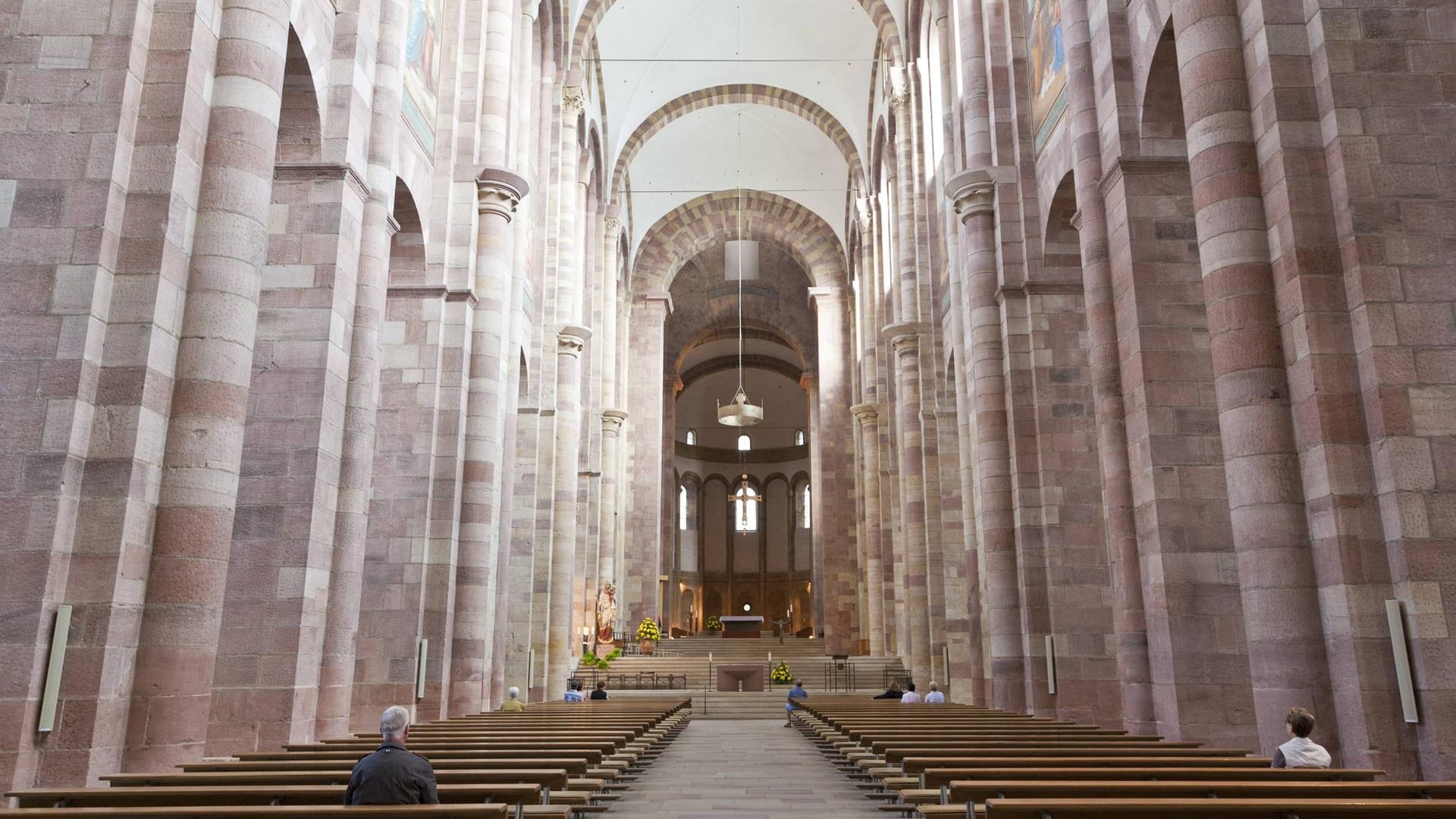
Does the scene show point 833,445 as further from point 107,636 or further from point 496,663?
point 107,636

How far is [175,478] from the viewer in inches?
294

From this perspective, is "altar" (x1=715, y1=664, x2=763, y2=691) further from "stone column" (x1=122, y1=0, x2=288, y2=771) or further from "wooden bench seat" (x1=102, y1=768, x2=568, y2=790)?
"wooden bench seat" (x1=102, y1=768, x2=568, y2=790)

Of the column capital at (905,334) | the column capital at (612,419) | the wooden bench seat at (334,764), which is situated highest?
the column capital at (612,419)

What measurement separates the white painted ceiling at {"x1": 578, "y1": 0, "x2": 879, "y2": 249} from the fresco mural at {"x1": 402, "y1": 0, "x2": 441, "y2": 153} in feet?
44.9

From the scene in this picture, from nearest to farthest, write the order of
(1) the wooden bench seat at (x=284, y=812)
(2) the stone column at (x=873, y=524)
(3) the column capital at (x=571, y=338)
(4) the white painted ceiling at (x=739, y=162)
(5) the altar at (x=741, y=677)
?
1. (1) the wooden bench seat at (x=284, y=812)
2. (3) the column capital at (x=571, y=338)
3. (5) the altar at (x=741, y=677)
4. (2) the stone column at (x=873, y=524)
5. (4) the white painted ceiling at (x=739, y=162)

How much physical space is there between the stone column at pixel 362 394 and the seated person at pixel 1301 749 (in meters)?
8.66

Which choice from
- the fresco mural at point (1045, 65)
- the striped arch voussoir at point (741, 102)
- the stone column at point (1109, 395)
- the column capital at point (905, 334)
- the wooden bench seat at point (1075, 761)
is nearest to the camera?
the wooden bench seat at point (1075, 761)

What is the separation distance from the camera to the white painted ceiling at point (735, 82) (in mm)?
29438

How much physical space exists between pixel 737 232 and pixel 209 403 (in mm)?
33129

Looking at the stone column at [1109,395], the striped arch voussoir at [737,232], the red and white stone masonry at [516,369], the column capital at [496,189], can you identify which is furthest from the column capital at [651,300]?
the stone column at [1109,395]

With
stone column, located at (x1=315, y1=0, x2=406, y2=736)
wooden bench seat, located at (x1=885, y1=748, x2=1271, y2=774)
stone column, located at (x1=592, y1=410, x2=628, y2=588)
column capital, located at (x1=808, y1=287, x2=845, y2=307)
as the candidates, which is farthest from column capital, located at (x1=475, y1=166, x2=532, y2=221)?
column capital, located at (x1=808, y1=287, x2=845, y2=307)

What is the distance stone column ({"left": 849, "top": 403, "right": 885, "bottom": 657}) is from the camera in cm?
3081

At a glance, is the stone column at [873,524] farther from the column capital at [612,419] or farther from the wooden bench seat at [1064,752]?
the wooden bench seat at [1064,752]

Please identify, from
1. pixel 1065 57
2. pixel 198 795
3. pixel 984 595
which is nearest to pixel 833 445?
pixel 984 595
